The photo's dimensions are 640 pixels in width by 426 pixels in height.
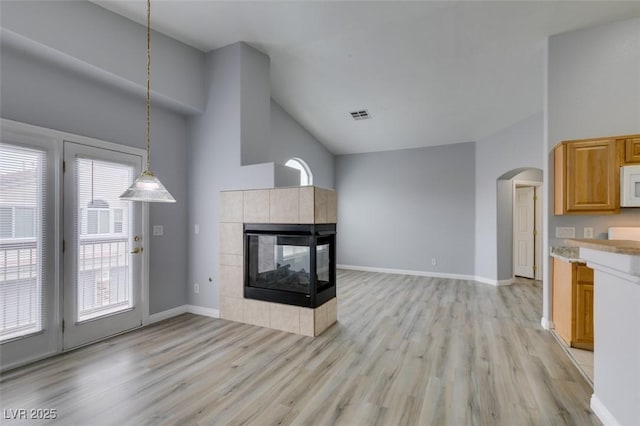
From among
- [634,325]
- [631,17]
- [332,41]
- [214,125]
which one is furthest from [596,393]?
[214,125]

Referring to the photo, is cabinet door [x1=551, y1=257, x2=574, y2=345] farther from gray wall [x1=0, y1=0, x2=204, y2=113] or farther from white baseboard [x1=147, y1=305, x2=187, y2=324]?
gray wall [x1=0, y1=0, x2=204, y2=113]

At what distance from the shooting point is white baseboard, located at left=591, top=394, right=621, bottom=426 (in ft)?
5.98

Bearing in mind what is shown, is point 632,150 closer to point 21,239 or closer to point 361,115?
point 361,115

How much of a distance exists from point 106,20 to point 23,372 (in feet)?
11.8

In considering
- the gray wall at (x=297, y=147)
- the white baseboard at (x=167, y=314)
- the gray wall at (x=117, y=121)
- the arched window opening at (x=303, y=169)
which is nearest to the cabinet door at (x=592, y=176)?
the gray wall at (x=297, y=147)

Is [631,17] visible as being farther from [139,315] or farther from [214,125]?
[139,315]

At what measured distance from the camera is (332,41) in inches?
158

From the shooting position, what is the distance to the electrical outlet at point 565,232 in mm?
3514

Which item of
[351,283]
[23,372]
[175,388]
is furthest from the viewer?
[351,283]

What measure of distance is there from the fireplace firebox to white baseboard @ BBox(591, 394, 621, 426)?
2.48 meters

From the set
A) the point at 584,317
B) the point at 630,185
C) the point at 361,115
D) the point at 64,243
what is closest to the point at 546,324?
the point at 584,317

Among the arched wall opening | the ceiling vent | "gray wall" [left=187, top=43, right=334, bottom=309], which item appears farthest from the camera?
the arched wall opening

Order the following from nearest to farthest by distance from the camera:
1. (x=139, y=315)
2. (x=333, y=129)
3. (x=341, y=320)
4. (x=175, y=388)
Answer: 1. (x=175, y=388)
2. (x=139, y=315)
3. (x=341, y=320)
4. (x=333, y=129)

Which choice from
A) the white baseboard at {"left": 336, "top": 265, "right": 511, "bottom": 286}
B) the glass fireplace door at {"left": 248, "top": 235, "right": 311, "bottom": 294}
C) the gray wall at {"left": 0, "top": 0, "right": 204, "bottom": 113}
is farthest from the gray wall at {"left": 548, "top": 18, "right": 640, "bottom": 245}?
the gray wall at {"left": 0, "top": 0, "right": 204, "bottom": 113}
